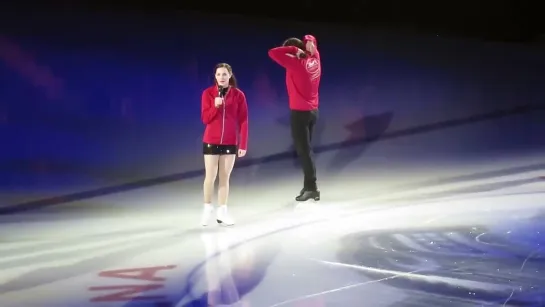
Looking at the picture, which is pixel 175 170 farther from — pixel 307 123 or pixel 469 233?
pixel 469 233

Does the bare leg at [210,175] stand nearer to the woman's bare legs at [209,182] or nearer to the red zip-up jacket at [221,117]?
the woman's bare legs at [209,182]

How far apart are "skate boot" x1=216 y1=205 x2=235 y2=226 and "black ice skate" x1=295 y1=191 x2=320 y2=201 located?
32.6 inches

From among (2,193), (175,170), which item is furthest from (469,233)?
(2,193)

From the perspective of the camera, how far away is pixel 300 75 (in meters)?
5.70

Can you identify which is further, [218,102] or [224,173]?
[224,173]

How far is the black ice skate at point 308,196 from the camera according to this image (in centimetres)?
576

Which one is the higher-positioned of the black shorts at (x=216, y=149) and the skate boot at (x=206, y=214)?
the black shorts at (x=216, y=149)

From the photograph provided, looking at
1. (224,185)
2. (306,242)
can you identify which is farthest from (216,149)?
(306,242)

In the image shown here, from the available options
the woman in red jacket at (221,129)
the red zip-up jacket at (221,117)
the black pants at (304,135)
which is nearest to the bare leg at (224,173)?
the woman in red jacket at (221,129)

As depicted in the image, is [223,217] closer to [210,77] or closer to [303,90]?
[303,90]

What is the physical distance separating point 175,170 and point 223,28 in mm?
3391

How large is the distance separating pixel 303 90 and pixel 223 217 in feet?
4.10

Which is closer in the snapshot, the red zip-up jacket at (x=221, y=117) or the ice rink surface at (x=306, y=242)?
the ice rink surface at (x=306, y=242)

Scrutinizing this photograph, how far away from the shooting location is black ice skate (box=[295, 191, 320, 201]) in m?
5.76
